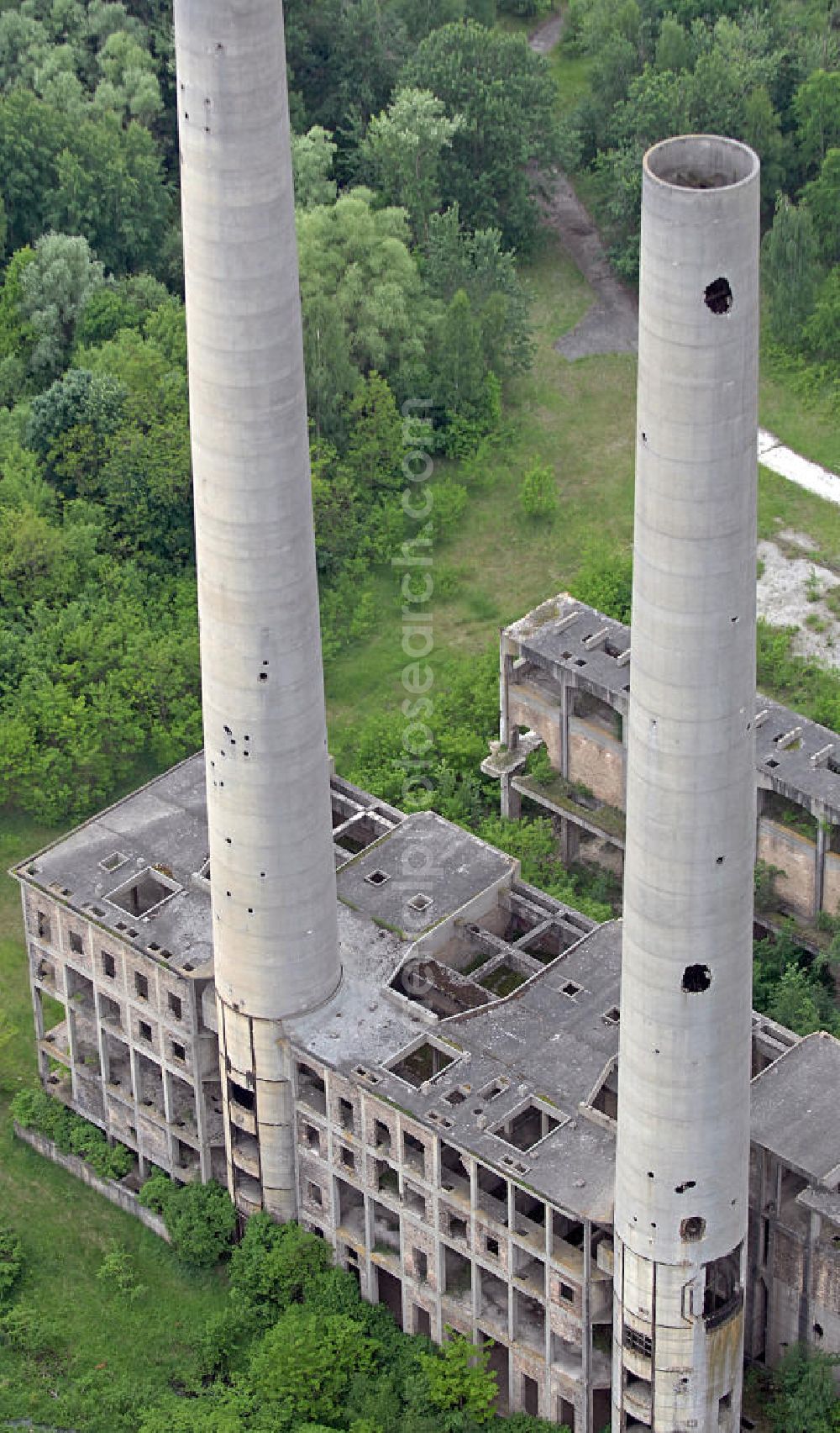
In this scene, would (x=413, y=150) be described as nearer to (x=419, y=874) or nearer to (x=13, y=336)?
(x=13, y=336)

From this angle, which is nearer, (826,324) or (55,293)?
(55,293)

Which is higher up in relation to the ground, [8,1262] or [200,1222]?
[200,1222]

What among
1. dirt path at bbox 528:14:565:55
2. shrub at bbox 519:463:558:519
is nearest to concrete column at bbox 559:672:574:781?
shrub at bbox 519:463:558:519

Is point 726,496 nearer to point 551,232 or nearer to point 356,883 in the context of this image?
point 356,883

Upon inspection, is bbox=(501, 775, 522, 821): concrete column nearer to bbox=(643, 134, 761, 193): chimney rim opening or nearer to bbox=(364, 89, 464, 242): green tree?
bbox=(364, 89, 464, 242): green tree

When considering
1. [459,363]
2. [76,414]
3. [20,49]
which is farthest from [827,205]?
[20,49]

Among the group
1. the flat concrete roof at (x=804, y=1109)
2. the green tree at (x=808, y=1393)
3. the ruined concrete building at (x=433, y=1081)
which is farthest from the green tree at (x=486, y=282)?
the green tree at (x=808, y=1393)
